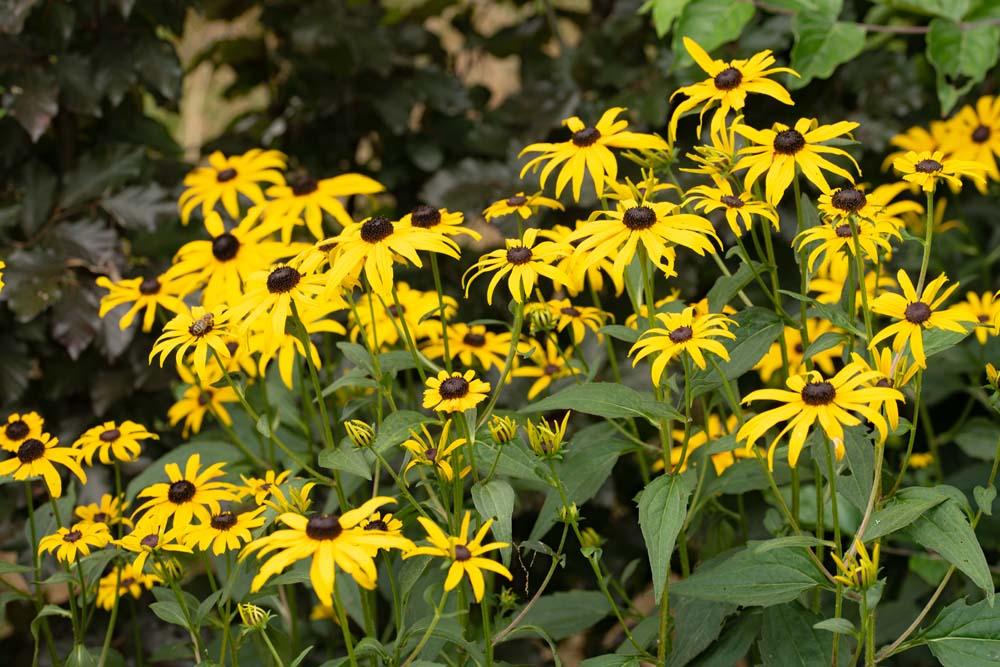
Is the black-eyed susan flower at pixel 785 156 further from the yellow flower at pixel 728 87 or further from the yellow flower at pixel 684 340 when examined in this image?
the yellow flower at pixel 684 340

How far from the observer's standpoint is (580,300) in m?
2.48

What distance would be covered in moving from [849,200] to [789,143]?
0.11m

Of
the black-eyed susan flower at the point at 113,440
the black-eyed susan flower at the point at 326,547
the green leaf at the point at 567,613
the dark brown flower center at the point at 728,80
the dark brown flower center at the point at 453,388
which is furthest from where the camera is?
the green leaf at the point at 567,613

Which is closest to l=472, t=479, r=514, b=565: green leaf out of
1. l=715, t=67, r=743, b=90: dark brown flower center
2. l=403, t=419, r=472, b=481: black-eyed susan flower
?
l=403, t=419, r=472, b=481: black-eyed susan flower

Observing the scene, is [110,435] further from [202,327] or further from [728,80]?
[728,80]

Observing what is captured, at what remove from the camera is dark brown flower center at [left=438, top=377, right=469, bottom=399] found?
1328 millimetres

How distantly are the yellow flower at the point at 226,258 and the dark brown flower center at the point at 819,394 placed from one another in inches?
33.8

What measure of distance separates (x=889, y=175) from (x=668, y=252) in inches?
63.6

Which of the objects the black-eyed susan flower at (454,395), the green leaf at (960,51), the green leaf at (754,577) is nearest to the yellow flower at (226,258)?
the black-eyed susan flower at (454,395)

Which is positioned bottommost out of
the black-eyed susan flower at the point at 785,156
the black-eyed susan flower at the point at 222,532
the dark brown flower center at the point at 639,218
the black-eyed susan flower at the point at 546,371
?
the black-eyed susan flower at the point at 546,371

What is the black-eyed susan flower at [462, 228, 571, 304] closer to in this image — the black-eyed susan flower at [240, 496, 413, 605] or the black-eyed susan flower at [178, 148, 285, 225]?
the black-eyed susan flower at [240, 496, 413, 605]

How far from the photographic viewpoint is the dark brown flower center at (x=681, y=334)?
1330 mm

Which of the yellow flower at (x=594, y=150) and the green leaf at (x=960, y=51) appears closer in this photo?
the yellow flower at (x=594, y=150)

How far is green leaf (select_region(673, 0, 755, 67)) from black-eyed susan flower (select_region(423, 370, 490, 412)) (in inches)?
41.2
